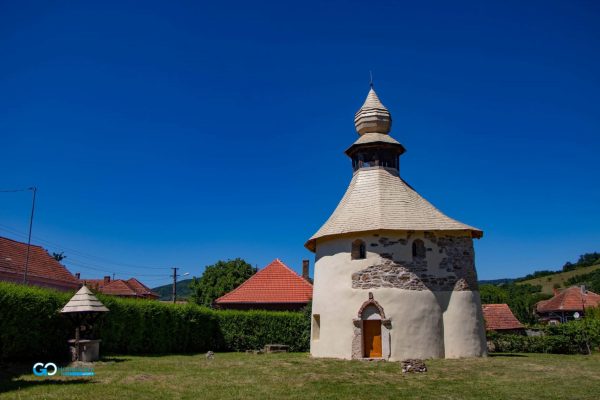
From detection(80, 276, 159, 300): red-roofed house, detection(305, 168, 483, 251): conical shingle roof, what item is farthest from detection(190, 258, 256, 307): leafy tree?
detection(305, 168, 483, 251): conical shingle roof

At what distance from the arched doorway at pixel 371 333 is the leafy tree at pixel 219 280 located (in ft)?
84.9

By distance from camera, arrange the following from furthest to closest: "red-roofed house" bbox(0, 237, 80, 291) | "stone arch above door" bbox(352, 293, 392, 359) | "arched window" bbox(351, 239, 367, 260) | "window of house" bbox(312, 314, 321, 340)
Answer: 1. "red-roofed house" bbox(0, 237, 80, 291)
2. "window of house" bbox(312, 314, 321, 340)
3. "arched window" bbox(351, 239, 367, 260)
4. "stone arch above door" bbox(352, 293, 392, 359)

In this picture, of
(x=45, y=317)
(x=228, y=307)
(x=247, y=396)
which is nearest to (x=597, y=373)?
(x=247, y=396)

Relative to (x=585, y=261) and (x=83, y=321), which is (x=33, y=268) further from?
(x=585, y=261)

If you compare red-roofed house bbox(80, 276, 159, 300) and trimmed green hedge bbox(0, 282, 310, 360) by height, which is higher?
red-roofed house bbox(80, 276, 159, 300)

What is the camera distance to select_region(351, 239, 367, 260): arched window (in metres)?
22.5

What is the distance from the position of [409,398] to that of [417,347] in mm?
9095

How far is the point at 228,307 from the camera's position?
33.1 m

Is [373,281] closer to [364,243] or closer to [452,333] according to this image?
[364,243]

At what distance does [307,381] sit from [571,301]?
62.0 meters

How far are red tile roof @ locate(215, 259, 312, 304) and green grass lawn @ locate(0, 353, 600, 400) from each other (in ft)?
41.6

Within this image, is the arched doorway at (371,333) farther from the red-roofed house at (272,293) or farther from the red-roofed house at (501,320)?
the red-roofed house at (501,320)

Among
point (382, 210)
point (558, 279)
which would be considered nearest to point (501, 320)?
point (382, 210)
